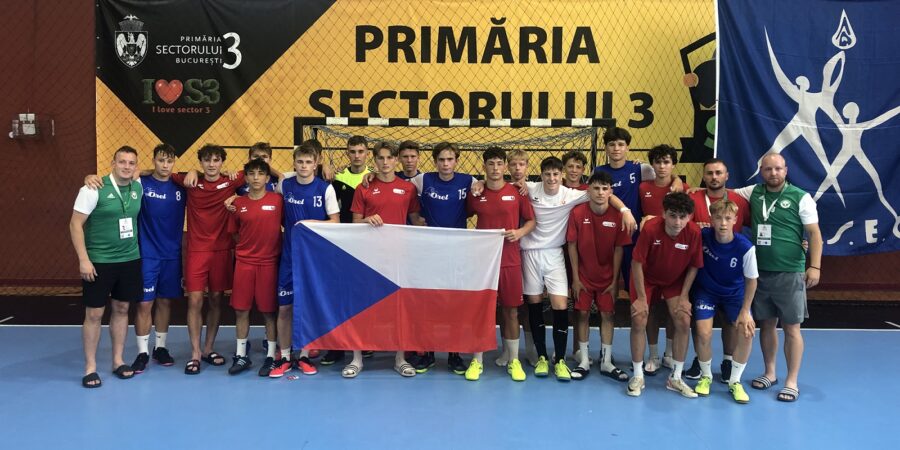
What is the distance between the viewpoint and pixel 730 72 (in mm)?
6480

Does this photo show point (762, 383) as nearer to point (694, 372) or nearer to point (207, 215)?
point (694, 372)

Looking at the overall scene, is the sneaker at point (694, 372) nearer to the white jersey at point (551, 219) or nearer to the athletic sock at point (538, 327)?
the athletic sock at point (538, 327)

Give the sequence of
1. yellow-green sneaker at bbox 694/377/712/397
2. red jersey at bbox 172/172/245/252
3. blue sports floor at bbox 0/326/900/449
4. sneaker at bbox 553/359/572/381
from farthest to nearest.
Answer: red jersey at bbox 172/172/245/252 → sneaker at bbox 553/359/572/381 → yellow-green sneaker at bbox 694/377/712/397 → blue sports floor at bbox 0/326/900/449

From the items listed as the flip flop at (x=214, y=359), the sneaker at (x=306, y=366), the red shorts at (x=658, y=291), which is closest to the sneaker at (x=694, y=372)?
the red shorts at (x=658, y=291)

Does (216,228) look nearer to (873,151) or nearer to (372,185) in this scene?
(372,185)

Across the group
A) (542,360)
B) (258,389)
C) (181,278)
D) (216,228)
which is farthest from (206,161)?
(542,360)

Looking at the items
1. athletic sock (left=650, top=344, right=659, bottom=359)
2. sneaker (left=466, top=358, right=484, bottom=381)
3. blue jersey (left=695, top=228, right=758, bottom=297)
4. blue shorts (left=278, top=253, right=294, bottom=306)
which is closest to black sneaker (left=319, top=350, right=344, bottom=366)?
blue shorts (left=278, top=253, right=294, bottom=306)

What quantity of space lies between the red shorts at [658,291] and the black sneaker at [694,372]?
64 cm

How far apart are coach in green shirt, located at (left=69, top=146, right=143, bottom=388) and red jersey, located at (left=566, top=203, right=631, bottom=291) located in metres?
3.26

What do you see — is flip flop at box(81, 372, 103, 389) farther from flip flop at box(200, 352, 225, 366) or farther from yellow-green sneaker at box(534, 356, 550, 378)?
yellow-green sneaker at box(534, 356, 550, 378)

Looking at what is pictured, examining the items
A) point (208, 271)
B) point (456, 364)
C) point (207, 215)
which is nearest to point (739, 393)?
point (456, 364)

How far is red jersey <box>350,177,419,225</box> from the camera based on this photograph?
15.2 ft

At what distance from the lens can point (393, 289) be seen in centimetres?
465

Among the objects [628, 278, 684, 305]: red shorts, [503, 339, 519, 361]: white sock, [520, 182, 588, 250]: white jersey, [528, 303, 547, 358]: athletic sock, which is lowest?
[503, 339, 519, 361]: white sock
